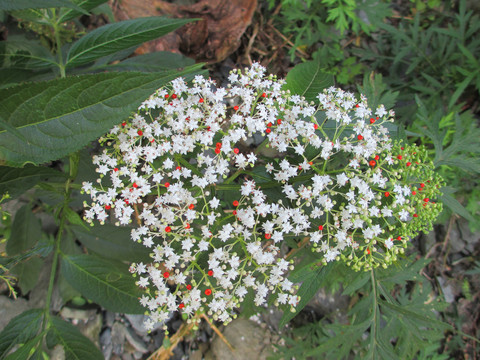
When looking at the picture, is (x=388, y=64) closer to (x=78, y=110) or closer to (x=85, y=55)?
(x=85, y=55)

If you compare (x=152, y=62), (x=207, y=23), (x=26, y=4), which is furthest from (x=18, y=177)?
(x=207, y=23)

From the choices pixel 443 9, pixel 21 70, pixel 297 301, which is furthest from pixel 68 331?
pixel 443 9

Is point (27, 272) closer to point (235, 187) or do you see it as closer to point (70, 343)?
point (70, 343)

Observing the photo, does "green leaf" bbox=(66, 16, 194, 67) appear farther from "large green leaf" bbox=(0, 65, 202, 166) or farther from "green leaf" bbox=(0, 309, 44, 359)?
"green leaf" bbox=(0, 309, 44, 359)

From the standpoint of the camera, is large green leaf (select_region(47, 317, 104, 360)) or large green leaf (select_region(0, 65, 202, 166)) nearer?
large green leaf (select_region(0, 65, 202, 166))

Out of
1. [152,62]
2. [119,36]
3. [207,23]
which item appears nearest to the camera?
[119,36]

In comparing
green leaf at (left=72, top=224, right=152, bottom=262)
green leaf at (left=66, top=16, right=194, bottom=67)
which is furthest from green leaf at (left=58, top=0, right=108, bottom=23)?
A: green leaf at (left=72, top=224, right=152, bottom=262)
